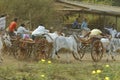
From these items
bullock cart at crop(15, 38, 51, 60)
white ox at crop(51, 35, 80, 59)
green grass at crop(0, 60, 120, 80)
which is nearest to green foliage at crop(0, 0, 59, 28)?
bullock cart at crop(15, 38, 51, 60)

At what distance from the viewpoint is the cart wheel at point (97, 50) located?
57.3 ft

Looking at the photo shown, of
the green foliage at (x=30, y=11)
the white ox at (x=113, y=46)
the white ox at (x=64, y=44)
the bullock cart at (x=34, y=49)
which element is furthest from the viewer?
the green foliage at (x=30, y=11)

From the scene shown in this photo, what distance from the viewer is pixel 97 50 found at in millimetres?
17578

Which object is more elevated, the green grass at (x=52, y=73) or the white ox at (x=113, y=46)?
the green grass at (x=52, y=73)

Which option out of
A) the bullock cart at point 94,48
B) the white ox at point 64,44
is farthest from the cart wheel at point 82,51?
the white ox at point 64,44

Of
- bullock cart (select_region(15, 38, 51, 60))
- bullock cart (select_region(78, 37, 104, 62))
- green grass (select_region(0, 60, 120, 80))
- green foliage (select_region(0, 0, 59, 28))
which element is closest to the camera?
green grass (select_region(0, 60, 120, 80))

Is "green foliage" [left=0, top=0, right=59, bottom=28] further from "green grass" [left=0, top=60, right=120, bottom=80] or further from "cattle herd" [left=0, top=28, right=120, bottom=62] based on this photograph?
"green grass" [left=0, top=60, right=120, bottom=80]

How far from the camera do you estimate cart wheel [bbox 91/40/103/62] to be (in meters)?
17.5

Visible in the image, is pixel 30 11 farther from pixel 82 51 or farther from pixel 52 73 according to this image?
pixel 52 73

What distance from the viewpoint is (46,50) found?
1648 centimetres

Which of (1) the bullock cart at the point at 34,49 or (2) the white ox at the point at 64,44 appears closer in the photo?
(1) the bullock cart at the point at 34,49

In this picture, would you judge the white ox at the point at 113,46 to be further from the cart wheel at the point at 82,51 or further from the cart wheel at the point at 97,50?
the cart wheel at the point at 82,51

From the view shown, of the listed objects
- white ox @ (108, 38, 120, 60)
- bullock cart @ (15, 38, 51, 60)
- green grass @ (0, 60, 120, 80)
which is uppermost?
green grass @ (0, 60, 120, 80)

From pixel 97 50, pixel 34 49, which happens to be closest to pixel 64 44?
pixel 34 49
